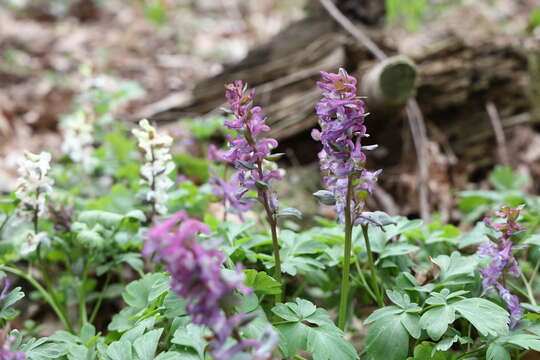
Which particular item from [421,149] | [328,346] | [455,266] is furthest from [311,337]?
[421,149]

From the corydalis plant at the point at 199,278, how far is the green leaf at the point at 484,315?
80 cm

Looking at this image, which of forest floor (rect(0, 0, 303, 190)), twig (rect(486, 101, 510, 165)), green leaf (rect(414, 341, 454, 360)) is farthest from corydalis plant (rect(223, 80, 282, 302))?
twig (rect(486, 101, 510, 165))

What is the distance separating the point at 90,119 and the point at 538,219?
2.94 meters

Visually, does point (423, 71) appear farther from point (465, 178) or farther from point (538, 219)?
point (538, 219)

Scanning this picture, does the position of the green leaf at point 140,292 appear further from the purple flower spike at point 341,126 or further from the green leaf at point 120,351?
the purple flower spike at point 341,126

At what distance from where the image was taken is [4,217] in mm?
2383

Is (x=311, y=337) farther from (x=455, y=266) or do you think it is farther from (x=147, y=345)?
(x=455, y=266)

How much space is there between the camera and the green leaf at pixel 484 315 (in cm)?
153

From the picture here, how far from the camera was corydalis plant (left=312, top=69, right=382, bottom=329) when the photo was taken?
148cm

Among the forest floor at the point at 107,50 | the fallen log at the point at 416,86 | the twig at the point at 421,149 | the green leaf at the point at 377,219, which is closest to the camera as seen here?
the green leaf at the point at 377,219

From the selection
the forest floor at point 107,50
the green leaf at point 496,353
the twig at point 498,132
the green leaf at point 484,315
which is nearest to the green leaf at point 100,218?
the green leaf at point 484,315

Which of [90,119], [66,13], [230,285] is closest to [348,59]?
[90,119]

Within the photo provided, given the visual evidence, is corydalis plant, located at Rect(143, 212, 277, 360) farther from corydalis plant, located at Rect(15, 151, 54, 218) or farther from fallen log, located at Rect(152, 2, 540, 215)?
fallen log, located at Rect(152, 2, 540, 215)

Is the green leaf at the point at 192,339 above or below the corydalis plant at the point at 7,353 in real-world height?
below
